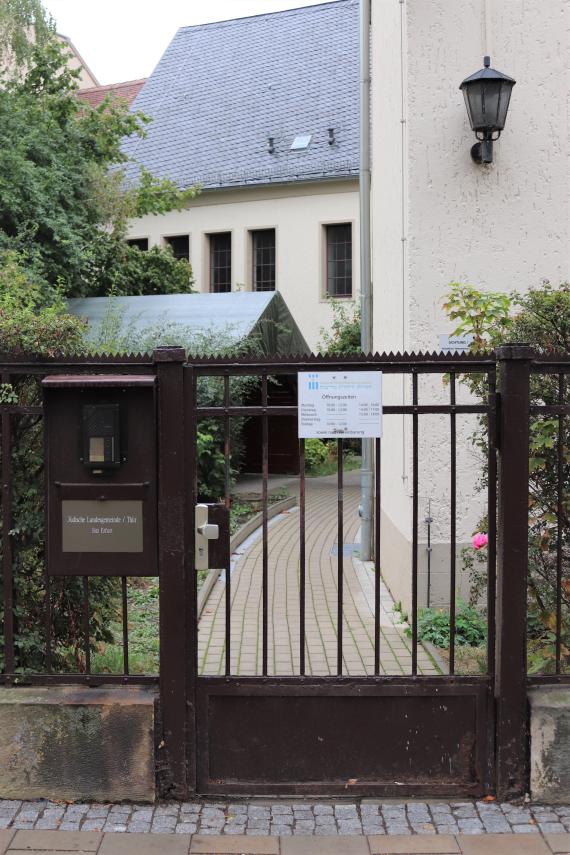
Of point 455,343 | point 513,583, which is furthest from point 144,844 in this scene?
point 455,343

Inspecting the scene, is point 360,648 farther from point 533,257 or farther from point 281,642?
point 533,257

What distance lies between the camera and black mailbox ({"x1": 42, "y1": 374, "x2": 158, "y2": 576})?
12.6 feet

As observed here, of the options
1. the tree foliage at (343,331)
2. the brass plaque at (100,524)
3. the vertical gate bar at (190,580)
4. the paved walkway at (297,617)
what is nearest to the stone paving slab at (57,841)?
the vertical gate bar at (190,580)

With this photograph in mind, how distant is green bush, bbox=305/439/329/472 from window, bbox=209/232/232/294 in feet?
29.2

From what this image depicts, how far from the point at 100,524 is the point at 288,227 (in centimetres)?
2083

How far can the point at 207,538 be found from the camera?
151 inches

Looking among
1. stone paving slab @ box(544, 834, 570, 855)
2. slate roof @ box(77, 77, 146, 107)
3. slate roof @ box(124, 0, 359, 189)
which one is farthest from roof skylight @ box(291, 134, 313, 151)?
stone paving slab @ box(544, 834, 570, 855)

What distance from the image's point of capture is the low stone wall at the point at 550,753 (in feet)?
12.4

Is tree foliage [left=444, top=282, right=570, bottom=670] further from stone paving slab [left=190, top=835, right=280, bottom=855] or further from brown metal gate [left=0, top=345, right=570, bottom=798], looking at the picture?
stone paving slab [left=190, top=835, right=280, bottom=855]

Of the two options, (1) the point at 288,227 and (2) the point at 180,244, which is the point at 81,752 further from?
(2) the point at 180,244

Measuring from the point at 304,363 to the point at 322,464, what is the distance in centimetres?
1439

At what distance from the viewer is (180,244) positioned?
83.1ft

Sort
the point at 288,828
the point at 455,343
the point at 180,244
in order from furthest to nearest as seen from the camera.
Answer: the point at 180,244
the point at 455,343
the point at 288,828


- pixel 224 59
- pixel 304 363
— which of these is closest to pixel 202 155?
pixel 224 59
